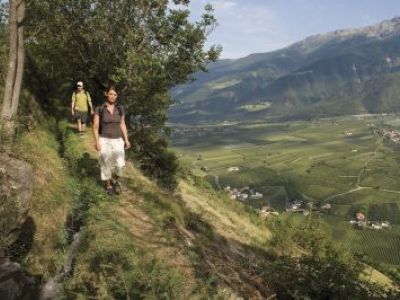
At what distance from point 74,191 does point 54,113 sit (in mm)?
14805

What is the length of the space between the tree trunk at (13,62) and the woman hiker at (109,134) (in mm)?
3244

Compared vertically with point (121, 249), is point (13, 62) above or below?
above

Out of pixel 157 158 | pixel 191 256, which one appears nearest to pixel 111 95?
pixel 191 256

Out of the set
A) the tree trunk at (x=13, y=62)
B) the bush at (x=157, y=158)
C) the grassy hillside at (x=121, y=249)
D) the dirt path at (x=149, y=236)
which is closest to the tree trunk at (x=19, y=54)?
the tree trunk at (x=13, y=62)

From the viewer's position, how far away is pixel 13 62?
56.9ft

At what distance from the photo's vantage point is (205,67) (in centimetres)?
3272

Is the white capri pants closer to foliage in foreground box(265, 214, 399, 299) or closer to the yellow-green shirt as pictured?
foliage in foreground box(265, 214, 399, 299)

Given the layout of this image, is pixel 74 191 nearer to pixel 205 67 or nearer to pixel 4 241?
pixel 4 241

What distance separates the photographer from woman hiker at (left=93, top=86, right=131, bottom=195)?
1588cm

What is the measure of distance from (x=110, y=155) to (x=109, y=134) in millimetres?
763

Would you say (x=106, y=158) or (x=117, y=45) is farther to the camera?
(x=117, y=45)

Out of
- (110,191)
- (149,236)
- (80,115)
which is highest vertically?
(80,115)

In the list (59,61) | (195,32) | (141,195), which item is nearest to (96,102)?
(59,61)

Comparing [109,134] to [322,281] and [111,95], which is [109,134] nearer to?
[111,95]
